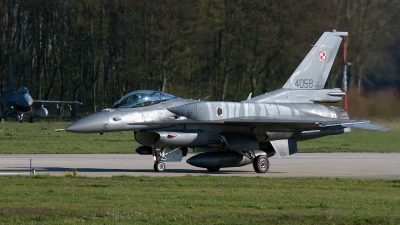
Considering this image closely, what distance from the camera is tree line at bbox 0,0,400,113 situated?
4522 cm

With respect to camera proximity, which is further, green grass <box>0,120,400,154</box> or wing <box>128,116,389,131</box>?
green grass <box>0,120,400,154</box>

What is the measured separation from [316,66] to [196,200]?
10.3 metres

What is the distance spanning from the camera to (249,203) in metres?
12.5

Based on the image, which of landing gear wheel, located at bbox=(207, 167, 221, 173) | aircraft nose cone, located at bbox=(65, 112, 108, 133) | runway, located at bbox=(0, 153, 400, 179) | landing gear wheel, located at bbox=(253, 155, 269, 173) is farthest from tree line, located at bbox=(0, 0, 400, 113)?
aircraft nose cone, located at bbox=(65, 112, 108, 133)

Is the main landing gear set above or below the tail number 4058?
below

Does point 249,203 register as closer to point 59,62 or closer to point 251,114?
point 251,114

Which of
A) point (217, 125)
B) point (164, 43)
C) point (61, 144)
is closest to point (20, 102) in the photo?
point (164, 43)

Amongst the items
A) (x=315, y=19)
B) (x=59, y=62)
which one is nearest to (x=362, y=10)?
(x=315, y=19)

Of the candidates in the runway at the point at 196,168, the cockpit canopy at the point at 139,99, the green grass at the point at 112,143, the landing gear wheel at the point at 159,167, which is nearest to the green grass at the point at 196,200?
the landing gear wheel at the point at 159,167

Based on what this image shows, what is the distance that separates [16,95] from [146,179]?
42.6 metres

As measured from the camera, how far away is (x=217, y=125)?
19.9 meters

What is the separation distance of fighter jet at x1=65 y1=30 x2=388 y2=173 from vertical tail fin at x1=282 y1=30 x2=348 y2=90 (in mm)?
543

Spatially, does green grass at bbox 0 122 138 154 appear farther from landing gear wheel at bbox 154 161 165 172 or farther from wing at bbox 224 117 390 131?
wing at bbox 224 117 390 131

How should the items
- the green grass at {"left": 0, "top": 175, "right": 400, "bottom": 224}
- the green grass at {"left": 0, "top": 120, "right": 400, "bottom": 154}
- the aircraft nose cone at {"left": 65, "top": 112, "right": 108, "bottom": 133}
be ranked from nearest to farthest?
1. the green grass at {"left": 0, "top": 175, "right": 400, "bottom": 224}
2. the aircraft nose cone at {"left": 65, "top": 112, "right": 108, "bottom": 133}
3. the green grass at {"left": 0, "top": 120, "right": 400, "bottom": 154}
